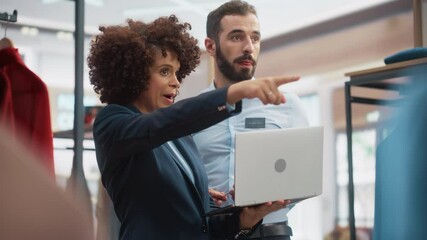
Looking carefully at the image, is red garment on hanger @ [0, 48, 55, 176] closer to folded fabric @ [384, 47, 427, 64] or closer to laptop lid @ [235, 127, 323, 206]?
laptop lid @ [235, 127, 323, 206]

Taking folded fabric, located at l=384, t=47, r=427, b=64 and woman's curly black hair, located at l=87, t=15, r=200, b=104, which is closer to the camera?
woman's curly black hair, located at l=87, t=15, r=200, b=104

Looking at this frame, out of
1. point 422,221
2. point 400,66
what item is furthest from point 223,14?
point 422,221

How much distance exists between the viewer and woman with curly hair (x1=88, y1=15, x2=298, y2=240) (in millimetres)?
1031

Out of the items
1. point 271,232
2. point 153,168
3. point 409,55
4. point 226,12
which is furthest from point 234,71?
point 153,168

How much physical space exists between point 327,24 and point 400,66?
6.66 ft

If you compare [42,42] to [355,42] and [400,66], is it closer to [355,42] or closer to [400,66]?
[355,42]

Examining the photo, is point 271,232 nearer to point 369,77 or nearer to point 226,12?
point 226,12

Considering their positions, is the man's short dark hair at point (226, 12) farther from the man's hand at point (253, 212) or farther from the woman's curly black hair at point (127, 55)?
the man's hand at point (253, 212)

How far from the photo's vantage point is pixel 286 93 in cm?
187

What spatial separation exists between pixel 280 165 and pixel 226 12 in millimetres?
839

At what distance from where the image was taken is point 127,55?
1.21 meters

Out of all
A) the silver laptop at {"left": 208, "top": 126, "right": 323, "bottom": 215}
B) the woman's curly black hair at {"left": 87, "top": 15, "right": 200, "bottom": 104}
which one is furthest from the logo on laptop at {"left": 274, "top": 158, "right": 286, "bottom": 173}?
the woman's curly black hair at {"left": 87, "top": 15, "right": 200, "bottom": 104}

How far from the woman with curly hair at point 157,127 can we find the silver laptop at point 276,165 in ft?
0.14

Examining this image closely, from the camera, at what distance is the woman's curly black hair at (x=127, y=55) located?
1.21 m
